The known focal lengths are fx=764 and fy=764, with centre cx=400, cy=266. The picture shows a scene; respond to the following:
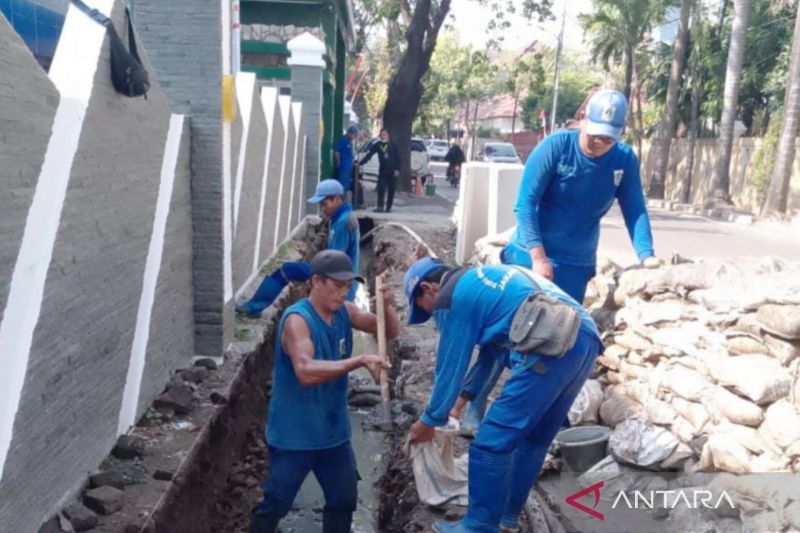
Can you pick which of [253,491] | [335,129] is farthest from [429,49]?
[253,491]

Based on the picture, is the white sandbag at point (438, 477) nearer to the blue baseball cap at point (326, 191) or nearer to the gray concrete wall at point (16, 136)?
the gray concrete wall at point (16, 136)

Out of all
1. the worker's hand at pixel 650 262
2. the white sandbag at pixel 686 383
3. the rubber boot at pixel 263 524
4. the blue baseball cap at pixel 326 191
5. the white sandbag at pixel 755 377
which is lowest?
the rubber boot at pixel 263 524

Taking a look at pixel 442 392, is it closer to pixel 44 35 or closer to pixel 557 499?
pixel 557 499

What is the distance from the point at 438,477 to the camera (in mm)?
4035

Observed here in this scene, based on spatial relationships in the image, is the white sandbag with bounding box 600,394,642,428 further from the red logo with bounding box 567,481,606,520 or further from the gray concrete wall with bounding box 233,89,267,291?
the gray concrete wall with bounding box 233,89,267,291

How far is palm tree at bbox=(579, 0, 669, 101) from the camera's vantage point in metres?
28.8

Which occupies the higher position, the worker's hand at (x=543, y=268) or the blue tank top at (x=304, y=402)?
the worker's hand at (x=543, y=268)

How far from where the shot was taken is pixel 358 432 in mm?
6688

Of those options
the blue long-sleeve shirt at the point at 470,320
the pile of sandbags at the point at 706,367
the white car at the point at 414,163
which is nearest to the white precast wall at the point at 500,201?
the pile of sandbags at the point at 706,367

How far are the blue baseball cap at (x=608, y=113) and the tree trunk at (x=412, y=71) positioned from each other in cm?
1621

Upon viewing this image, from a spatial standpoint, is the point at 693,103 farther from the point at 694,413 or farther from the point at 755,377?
the point at 755,377

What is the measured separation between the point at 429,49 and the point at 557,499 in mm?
17376

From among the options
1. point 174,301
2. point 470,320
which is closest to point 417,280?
point 470,320

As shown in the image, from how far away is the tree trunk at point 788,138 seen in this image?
16469 millimetres
